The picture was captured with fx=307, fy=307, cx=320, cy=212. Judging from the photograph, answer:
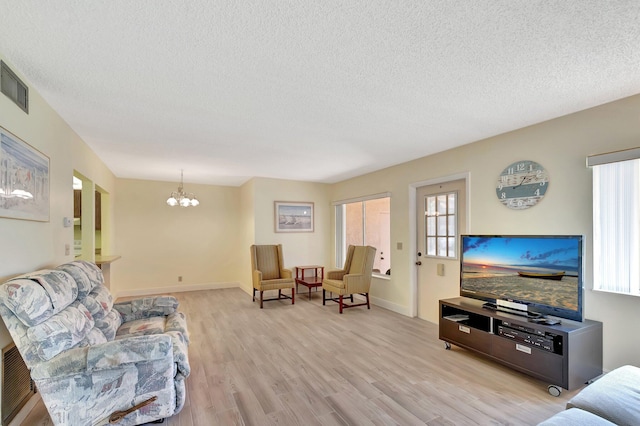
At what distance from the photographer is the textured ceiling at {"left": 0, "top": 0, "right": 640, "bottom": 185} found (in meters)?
Answer: 1.50

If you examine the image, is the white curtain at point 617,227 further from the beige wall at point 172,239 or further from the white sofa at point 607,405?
the beige wall at point 172,239

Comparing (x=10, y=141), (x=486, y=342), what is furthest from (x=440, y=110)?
(x=10, y=141)

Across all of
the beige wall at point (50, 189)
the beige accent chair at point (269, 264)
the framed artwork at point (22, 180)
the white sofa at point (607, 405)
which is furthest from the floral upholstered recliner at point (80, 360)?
the beige accent chair at point (269, 264)

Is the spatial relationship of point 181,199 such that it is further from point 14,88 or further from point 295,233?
point 14,88

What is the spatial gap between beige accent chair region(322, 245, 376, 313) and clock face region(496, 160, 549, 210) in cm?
222

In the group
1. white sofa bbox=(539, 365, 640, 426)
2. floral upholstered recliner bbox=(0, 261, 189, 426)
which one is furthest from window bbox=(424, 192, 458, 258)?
floral upholstered recliner bbox=(0, 261, 189, 426)

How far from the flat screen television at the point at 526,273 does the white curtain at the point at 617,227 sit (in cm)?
28

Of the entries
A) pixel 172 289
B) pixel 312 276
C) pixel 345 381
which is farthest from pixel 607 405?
pixel 172 289

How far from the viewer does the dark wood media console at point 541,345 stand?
2.40 meters

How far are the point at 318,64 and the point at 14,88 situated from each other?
77.6 inches

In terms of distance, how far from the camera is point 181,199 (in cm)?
573

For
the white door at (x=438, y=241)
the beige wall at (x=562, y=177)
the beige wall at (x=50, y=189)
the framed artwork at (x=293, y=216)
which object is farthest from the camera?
the framed artwork at (x=293, y=216)

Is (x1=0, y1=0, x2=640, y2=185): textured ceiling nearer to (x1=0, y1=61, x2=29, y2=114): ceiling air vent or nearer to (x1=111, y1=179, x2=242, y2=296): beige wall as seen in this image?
(x1=0, y1=61, x2=29, y2=114): ceiling air vent

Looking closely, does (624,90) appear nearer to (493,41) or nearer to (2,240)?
(493,41)
